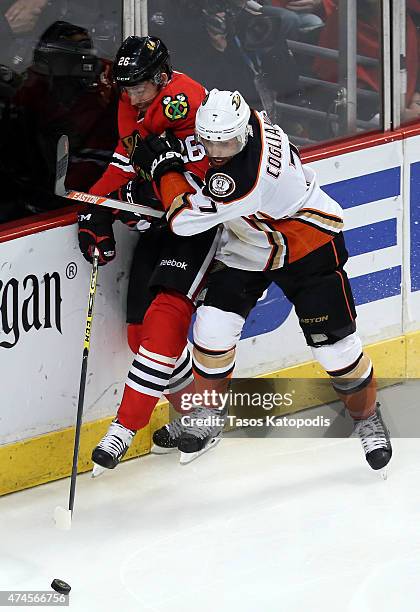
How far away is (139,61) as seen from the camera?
161 inches

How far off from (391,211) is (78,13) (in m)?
1.34

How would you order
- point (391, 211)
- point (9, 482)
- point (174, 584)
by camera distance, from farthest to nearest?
point (391, 211), point (9, 482), point (174, 584)

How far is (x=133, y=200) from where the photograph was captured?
4348 millimetres

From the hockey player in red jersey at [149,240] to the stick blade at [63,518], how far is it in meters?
0.21

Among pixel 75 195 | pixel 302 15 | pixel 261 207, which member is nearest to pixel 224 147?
pixel 261 207

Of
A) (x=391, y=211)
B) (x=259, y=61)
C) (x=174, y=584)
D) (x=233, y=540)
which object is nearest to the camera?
(x=174, y=584)

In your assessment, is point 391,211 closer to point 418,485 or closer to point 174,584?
point 418,485

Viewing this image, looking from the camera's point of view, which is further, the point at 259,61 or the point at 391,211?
the point at 391,211

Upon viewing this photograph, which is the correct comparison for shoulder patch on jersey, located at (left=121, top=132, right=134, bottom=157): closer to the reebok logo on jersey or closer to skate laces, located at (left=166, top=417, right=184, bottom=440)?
the reebok logo on jersey

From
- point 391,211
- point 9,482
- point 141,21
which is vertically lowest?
point 9,482

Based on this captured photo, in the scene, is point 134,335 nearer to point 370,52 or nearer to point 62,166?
point 62,166

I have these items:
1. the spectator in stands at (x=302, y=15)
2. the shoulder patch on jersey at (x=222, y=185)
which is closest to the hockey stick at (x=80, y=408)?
the shoulder patch on jersey at (x=222, y=185)

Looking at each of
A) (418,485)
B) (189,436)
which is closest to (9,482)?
(189,436)

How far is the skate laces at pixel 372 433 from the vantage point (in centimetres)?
443
